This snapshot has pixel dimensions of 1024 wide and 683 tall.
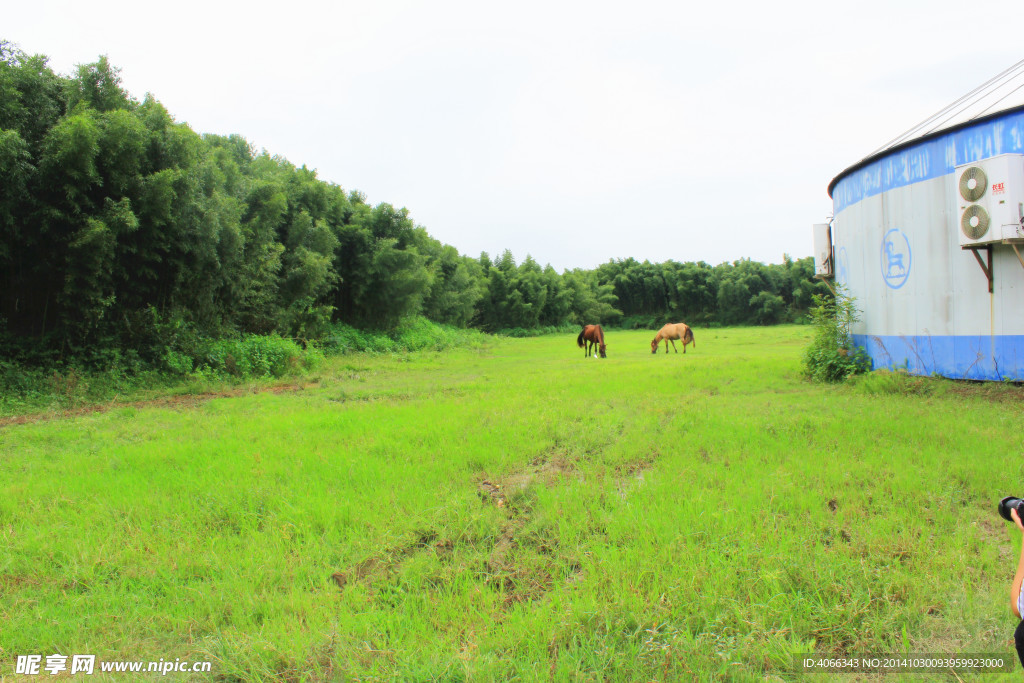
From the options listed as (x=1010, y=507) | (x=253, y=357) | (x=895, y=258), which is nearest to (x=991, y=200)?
(x=895, y=258)

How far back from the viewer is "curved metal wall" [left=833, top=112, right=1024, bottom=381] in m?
6.06

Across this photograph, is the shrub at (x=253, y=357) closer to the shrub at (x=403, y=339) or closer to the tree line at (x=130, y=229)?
the tree line at (x=130, y=229)

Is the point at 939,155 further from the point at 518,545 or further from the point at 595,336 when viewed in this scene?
the point at 595,336

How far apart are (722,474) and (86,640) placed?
3509 mm

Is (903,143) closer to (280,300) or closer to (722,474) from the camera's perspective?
(722,474)

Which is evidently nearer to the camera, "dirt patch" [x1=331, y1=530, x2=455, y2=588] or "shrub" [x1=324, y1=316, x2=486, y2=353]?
"dirt patch" [x1=331, y1=530, x2=455, y2=588]

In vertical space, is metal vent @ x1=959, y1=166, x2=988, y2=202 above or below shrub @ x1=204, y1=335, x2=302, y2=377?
above

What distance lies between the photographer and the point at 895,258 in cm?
719

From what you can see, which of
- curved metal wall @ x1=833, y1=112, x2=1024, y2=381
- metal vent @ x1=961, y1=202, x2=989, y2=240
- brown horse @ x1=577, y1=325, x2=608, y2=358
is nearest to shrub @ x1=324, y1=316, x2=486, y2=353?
brown horse @ x1=577, y1=325, x2=608, y2=358

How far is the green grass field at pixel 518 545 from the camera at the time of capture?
2.04 m

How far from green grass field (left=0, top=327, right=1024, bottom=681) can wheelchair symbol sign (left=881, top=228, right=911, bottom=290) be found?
7.53 ft

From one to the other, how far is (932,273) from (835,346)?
1810 mm

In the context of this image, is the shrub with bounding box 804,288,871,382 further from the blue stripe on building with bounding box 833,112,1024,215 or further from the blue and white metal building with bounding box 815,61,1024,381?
the blue stripe on building with bounding box 833,112,1024,215

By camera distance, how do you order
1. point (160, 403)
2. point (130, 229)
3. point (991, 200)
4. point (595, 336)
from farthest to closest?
1. point (595, 336)
2. point (130, 229)
3. point (160, 403)
4. point (991, 200)
